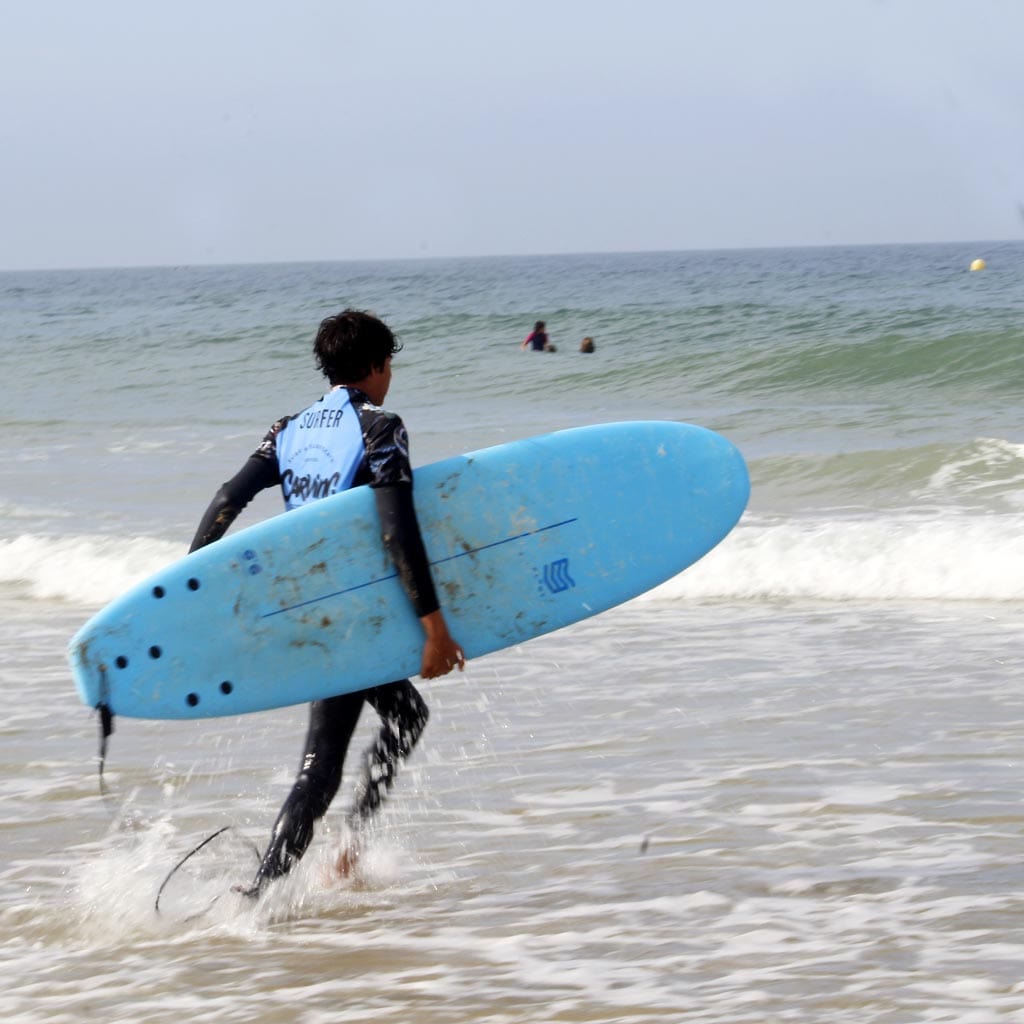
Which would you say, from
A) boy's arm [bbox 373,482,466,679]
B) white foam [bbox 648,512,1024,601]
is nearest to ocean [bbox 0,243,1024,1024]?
white foam [bbox 648,512,1024,601]

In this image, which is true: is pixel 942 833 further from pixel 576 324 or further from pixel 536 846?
pixel 576 324

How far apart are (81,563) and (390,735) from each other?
5.71m

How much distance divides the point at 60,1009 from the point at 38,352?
27.0m

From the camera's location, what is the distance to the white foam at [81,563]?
8250 mm

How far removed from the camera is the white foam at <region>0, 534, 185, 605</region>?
825 centimetres

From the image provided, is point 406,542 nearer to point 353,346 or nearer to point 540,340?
point 353,346

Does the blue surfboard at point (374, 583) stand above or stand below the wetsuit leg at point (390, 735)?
above

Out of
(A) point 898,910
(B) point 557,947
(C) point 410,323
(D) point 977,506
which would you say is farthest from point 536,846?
(C) point 410,323

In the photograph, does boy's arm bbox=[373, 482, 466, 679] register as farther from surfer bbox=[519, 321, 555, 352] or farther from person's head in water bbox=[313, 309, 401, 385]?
surfer bbox=[519, 321, 555, 352]

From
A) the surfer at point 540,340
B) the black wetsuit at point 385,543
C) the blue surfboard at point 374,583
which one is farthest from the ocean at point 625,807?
the surfer at point 540,340

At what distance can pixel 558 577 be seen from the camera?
12.0 feet

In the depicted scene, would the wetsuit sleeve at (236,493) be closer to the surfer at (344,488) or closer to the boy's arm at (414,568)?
the surfer at (344,488)

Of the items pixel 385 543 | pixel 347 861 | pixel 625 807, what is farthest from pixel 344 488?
pixel 625 807

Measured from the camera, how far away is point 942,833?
3.72m
